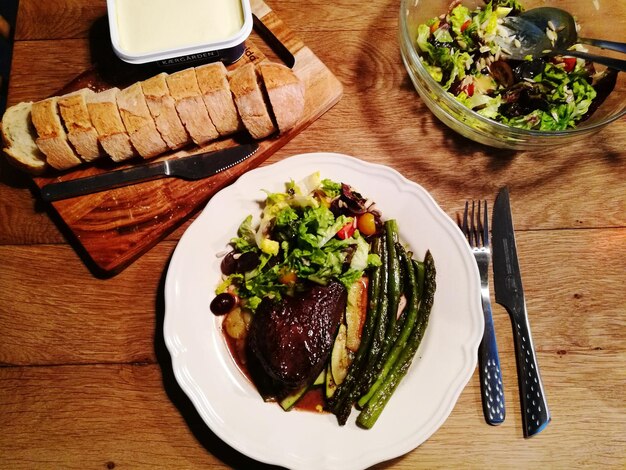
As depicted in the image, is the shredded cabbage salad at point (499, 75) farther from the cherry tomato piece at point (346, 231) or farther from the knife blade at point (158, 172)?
the knife blade at point (158, 172)

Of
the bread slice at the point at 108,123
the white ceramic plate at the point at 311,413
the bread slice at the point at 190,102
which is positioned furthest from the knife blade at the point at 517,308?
the bread slice at the point at 108,123

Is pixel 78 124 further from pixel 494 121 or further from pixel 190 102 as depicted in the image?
pixel 494 121

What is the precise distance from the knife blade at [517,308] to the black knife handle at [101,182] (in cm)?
194

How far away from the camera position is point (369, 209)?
280 cm

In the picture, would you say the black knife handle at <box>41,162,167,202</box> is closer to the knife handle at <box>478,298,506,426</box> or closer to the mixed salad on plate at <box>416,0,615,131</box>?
the mixed salad on plate at <box>416,0,615,131</box>

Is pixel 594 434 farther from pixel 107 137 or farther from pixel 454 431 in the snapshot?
pixel 107 137

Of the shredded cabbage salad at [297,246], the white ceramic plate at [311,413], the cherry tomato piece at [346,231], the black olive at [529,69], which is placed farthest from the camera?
the black olive at [529,69]

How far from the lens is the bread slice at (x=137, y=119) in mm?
2748

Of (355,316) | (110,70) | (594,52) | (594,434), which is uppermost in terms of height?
(110,70)

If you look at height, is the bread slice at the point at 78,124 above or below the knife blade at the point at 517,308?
above

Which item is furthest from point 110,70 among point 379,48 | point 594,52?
point 594,52

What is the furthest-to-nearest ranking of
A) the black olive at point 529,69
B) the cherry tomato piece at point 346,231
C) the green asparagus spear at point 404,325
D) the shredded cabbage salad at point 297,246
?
the black olive at point 529,69
the cherry tomato piece at point 346,231
the shredded cabbage salad at point 297,246
the green asparagus spear at point 404,325

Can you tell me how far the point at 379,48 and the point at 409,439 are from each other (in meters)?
2.33

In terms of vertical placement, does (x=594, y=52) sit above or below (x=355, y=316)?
above
